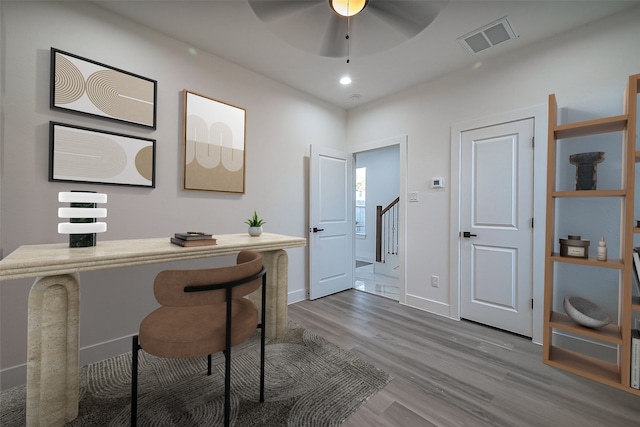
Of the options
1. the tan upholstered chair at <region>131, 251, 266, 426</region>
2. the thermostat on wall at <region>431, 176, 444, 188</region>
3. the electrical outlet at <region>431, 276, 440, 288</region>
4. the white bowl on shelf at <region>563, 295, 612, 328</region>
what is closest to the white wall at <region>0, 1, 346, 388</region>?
the tan upholstered chair at <region>131, 251, 266, 426</region>

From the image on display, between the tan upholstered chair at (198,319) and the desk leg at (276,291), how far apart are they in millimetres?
817

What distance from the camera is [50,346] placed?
1252 millimetres

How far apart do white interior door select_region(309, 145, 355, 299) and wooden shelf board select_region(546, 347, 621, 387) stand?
2.33 m

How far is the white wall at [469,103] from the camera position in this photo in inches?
81.3

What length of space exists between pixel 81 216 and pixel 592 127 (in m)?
3.41

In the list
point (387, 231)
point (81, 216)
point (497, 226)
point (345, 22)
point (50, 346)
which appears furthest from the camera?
point (387, 231)

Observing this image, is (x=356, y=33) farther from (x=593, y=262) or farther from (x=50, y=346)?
(x=50, y=346)

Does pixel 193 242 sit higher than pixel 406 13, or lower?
lower

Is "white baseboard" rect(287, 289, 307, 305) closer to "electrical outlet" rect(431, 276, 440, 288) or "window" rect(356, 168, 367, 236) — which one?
"electrical outlet" rect(431, 276, 440, 288)

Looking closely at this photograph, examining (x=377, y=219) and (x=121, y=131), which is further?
(x=377, y=219)

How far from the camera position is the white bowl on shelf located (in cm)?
179

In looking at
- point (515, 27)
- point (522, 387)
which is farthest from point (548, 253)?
point (515, 27)

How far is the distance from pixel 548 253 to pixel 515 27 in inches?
74.7

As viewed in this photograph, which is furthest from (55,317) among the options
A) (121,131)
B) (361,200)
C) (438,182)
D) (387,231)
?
(361,200)
